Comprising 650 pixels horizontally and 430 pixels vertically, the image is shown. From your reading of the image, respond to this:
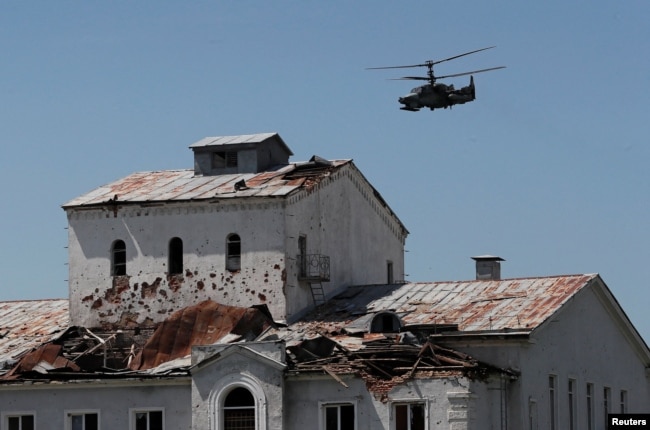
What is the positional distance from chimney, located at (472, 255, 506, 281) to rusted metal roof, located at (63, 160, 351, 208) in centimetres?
619

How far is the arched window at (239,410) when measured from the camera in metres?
54.0

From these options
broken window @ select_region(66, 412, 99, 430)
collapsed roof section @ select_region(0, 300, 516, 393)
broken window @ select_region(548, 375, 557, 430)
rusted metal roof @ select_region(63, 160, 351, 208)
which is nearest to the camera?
collapsed roof section @ select_region(0, 300, 516, 393)

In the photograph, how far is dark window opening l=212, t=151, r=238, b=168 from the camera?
6469 centimetres

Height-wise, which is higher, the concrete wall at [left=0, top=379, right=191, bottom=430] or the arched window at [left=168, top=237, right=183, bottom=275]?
the arched window at [left=168, top=237, right=183, bottom=275]

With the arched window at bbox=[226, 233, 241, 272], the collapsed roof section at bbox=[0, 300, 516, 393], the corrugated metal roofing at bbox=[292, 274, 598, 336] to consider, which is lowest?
the collapsed roof section at bbox=[0, 300, 516, 393]

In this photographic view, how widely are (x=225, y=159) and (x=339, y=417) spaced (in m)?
14.9

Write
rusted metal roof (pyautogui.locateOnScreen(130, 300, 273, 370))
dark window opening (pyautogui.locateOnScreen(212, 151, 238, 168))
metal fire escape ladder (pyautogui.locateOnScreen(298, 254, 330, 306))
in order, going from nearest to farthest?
1. rusted metal roof (pyautogui.locateOnScreen(130, 300, 273, 370))
2. metal fire escape ladder (pyautogui.locateOnScreen(298, 254, 330, 306))
3. dark window opening (pyautogui.locateOnScreen(212, 151, 238, 168))

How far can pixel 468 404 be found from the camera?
51719 millimetres

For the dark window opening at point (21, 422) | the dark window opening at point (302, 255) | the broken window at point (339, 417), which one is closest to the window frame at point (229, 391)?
the broken window at point (339, 417)

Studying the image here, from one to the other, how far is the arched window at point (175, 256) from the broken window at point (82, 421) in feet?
24.4

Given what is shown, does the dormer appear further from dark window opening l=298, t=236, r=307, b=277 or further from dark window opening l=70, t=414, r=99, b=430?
dark window opening l=70, t=414, r=99, b=430

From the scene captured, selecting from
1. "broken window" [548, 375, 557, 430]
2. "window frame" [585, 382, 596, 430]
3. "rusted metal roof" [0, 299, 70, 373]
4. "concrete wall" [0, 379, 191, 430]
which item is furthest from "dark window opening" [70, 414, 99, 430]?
"window frame" [585, 382, 596, 430]

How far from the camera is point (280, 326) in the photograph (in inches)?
2327

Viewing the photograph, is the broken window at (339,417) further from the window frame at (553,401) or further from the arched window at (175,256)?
the arched window at (175,256)
